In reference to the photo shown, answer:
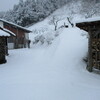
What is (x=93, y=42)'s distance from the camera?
26.7 feet

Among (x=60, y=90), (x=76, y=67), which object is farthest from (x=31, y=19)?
(x=60, y=90)

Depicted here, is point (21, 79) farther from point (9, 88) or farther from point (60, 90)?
point (60, 90)

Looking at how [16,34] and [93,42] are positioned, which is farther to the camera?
[16,34]

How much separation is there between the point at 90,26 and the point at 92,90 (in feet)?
11.6

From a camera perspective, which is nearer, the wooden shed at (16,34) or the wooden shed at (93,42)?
the wooden shed at (93,42)

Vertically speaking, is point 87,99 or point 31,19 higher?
point 31,19

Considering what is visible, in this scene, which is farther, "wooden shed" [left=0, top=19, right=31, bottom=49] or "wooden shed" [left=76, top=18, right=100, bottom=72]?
"wooden shed" [left=0, top=19, right=31, bottom=49]

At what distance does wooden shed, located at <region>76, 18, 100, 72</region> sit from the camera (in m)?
7.24

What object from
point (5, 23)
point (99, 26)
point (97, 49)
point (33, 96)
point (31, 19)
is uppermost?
point (31, 19)

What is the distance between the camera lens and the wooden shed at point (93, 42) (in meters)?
7.24

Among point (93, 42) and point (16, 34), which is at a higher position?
point (16, 34)

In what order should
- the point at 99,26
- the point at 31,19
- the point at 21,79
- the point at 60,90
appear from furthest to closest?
the point at 31,19, the point at 99,26, the point at 21,79, the point at 60,90

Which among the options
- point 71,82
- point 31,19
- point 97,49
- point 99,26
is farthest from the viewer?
point 31,19

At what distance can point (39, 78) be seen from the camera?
6.92 m
